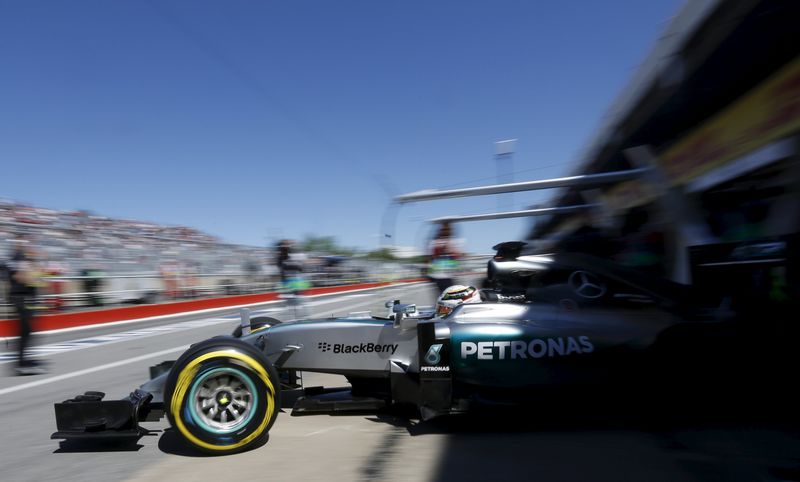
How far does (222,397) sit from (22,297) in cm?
518

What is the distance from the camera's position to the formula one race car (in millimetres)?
3557

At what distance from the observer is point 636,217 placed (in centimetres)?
821

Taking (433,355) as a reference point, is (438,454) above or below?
below

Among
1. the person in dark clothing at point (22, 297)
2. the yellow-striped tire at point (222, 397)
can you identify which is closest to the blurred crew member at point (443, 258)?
the yellow-striped tire at point (222, 397)

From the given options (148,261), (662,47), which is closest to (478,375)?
(662,47)

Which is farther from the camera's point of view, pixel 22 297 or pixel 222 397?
pixel 22 297

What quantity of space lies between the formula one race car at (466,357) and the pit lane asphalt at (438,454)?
0.18m

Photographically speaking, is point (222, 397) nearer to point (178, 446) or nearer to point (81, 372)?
point (178, 446)

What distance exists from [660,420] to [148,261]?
681 inches

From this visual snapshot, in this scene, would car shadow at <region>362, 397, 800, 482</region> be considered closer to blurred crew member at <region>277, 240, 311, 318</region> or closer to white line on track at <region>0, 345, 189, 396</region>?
white line on track at <region>0, 345, 189, 396</region>

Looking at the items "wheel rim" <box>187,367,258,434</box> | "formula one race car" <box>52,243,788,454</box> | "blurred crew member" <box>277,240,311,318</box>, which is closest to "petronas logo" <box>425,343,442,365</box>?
"formula one race car" <box>52,243,788,454</box>

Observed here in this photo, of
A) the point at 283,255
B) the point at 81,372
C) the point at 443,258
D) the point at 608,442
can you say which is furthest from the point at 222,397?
the point at 283,255

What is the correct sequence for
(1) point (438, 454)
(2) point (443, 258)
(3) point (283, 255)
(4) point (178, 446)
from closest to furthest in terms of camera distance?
(1) point (438, 454)
(4) point (178, 446)
(2) point (443, 258)
(3) point (283, 255)

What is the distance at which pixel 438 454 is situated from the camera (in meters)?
3.42
